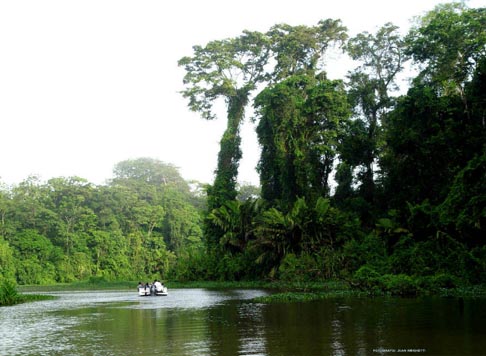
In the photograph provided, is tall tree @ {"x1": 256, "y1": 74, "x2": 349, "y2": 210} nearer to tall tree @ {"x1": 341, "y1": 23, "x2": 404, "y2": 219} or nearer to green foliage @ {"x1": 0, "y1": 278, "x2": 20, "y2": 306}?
tall tree @ {"x1": 341, "y1": 23, "x2": 404, "y2": 219}

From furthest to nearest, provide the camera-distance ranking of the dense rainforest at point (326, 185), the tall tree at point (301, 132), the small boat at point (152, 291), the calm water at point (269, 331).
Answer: the tall tree at point (301, 132)
the small boat at point (152, 291)
the dense rainforest at point (326, 185)
the calm water at point (269, 331)

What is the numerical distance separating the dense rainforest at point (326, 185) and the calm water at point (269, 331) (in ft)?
19.2

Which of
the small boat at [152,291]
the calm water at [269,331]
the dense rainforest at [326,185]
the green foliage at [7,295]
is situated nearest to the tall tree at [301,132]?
the dense rainforest at [326,185]

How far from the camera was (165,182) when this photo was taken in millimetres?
73188

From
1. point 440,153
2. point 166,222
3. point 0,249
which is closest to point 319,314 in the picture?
point 440,153

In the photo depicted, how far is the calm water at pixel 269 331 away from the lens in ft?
29.0

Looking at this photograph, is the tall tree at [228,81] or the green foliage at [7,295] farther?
the tall tree at [228,81]

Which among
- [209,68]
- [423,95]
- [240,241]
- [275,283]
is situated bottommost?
[275,283]

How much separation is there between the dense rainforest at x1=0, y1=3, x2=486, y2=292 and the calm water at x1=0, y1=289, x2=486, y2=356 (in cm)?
586

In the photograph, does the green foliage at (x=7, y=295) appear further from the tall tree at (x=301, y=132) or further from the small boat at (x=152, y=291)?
the tall tree at (x=301, y=132)

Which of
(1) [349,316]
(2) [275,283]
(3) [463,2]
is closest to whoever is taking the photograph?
(1) [349,316]

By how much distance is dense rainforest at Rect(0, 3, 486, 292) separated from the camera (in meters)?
23.8

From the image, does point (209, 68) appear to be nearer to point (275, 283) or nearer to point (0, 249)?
point (275, 283)

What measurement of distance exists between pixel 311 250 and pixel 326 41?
1946 centimetres
